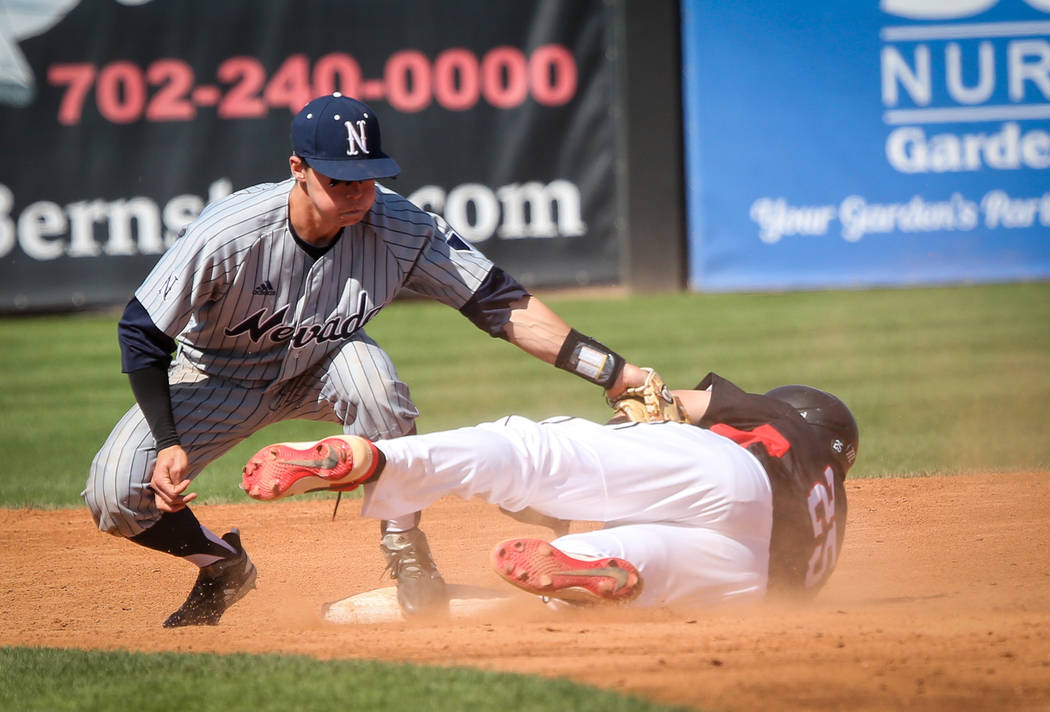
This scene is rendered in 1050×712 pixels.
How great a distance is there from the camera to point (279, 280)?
3.94 meters

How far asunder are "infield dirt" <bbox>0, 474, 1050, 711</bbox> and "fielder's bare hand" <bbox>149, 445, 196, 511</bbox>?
1.31 feet

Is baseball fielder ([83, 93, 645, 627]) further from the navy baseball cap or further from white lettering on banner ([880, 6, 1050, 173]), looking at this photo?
white lettering on banner ([880, 6, 1050, 173])

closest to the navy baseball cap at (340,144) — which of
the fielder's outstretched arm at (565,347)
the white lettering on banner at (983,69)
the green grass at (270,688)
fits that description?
the fielder's outstretched arm at (565,347)

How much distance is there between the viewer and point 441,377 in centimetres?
928

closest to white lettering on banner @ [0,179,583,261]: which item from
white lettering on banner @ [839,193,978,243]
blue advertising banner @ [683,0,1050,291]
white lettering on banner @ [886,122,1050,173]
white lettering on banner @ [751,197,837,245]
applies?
blue advertising banner @ [683,0,1050,291]

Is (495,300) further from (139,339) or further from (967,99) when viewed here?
(967,99)

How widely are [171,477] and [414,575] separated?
0.83 meters

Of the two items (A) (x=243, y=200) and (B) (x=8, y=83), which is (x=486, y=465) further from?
(B) (x=8, y=83)

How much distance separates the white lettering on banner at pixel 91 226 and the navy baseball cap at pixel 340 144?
878 centimetres

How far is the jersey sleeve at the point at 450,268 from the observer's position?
4.14 metres

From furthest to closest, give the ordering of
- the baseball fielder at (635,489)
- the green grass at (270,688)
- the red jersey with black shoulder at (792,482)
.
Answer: the red jersey with black shoulder at (792,482)
the baseball fielder at (635,489)
the green grass at (270,688)

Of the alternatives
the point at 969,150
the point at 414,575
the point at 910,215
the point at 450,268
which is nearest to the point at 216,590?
the point at 414,575

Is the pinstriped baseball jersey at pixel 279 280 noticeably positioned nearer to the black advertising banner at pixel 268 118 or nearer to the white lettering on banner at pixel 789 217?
the black advertising banner at pixel 268 118

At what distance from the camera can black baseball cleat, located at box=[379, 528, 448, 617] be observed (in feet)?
12.9
